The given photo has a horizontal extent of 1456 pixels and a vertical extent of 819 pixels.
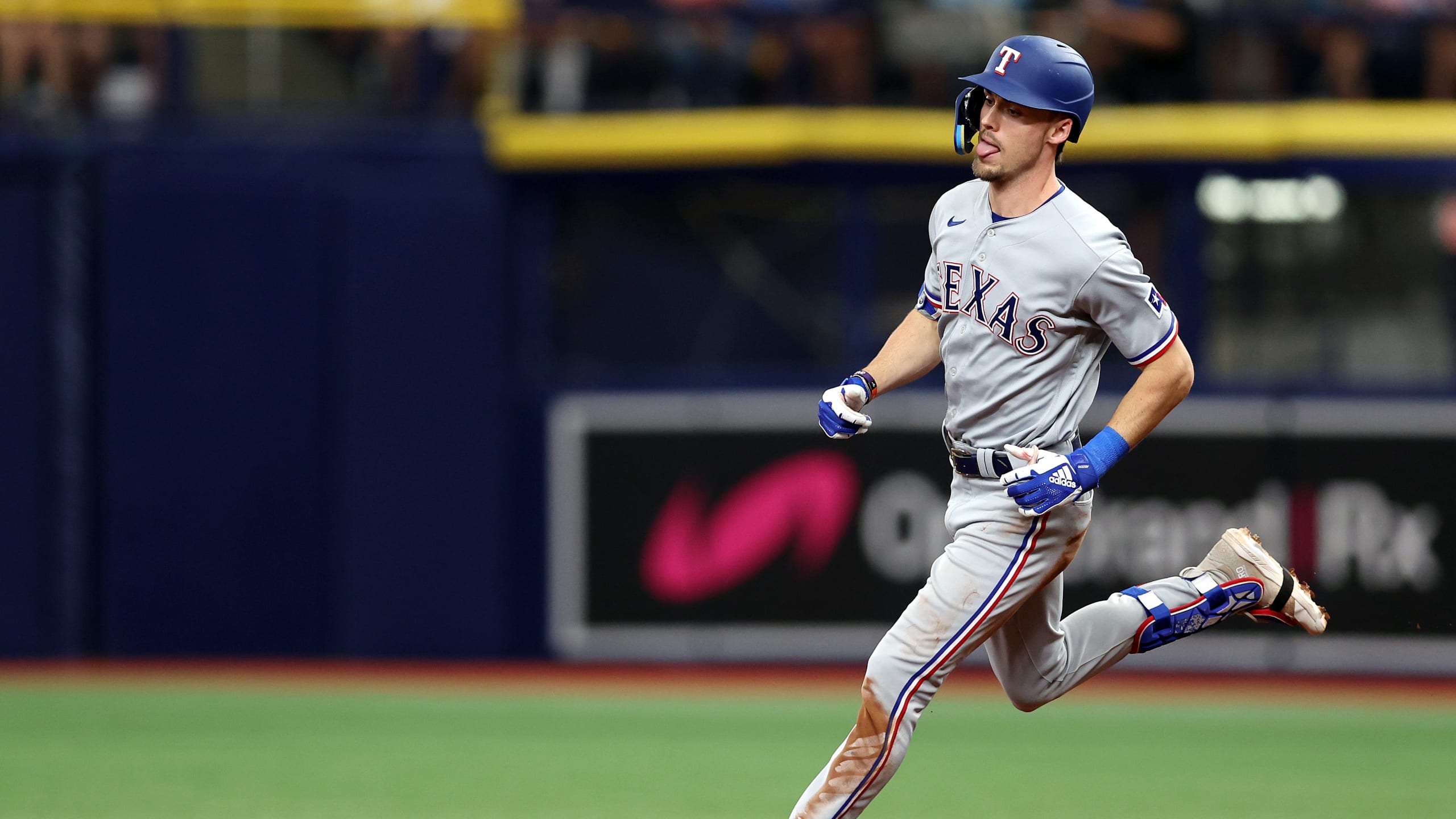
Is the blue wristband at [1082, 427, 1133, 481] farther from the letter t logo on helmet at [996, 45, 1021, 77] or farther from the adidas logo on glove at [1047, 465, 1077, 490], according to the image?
the letter t logo on helmet at [996, 45, 1021, 77]

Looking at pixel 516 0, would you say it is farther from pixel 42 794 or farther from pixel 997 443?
pixel 997 443

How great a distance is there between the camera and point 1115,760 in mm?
7781

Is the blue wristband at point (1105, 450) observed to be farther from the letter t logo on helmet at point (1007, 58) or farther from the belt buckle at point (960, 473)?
the letter t logo on helmet at point (1007, 58)

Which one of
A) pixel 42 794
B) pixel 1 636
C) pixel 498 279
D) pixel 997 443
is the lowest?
pixel 1 636

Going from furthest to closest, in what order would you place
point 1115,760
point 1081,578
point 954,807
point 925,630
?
point 1081,578 → point 1115,760 → point 954,807 → point 925,630

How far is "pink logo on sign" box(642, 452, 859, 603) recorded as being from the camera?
11086 millimetres

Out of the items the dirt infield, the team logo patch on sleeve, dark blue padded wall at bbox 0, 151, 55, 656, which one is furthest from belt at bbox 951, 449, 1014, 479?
dark blue padded wall at bbox 0, 151, 55, 656

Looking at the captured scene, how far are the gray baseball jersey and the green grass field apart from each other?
7.06ft

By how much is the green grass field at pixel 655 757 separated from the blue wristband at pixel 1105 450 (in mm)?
2205

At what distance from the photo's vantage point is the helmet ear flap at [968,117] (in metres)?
4.80

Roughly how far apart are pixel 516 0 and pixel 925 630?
793 centimetres

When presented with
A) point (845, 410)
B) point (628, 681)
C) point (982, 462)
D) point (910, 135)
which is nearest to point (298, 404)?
point (628, 681)

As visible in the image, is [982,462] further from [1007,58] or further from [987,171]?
[1007,58]

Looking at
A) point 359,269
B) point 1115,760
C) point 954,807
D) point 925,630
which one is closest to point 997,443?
point 925,630
